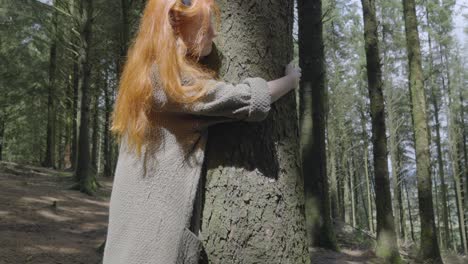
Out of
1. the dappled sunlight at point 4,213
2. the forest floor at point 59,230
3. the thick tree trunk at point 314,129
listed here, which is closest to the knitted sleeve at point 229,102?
the forest floor at point 59,230

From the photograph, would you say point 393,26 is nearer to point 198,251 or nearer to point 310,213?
point 310,213

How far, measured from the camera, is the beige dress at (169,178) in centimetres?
153

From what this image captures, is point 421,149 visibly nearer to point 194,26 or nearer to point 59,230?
point 59,230

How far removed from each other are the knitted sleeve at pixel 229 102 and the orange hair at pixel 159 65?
0.09ft

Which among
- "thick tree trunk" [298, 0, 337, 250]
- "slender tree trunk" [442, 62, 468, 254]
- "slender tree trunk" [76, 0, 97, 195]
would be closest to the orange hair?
"thick tree trunk" [298, 0, 337, 250]

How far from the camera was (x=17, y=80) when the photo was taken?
1917 centimetres

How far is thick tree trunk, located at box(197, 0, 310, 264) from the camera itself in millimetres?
1688

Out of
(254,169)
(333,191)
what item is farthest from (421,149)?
(333,191)

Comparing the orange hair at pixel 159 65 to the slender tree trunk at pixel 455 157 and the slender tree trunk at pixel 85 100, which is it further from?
the slender tree trunk at pixel 455 157

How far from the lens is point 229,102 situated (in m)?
1.53

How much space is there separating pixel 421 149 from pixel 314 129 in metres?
2.90

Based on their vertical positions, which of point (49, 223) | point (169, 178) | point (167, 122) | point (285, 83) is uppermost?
point (285, 83)

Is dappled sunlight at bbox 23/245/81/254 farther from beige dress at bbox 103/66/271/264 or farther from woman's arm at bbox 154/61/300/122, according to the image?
woman's arm at bbox 154/61/300/122

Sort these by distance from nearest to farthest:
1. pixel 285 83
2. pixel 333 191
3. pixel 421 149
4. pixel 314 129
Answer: pixel 285 83
pixel 314 129
pixel 421 149
pixel 333 191
